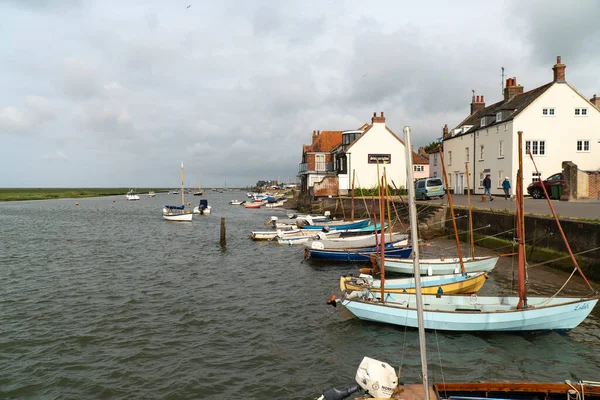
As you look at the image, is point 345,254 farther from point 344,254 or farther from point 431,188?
point 431,188

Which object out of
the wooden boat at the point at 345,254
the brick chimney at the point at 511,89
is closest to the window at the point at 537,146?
the brick chimney at the point at 511,89

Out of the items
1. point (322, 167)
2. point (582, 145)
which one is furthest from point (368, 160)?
point (582, 145)

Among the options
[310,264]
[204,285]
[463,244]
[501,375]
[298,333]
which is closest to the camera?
[501,375]

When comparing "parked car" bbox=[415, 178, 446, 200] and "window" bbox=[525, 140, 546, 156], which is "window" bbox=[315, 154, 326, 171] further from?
"window" bbox=[525, 140, 546, 156]

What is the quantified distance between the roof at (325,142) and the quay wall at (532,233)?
35.0 m

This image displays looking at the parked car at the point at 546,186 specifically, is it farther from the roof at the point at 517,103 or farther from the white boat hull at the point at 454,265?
the white boat hull at the point at 454,265

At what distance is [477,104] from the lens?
58.1 meters

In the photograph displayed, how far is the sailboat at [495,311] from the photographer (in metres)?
12.5

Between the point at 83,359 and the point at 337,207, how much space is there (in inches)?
1691

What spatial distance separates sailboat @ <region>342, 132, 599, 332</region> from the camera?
12531mm

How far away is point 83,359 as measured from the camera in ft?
40.4

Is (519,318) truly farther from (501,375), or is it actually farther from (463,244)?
(463,244)

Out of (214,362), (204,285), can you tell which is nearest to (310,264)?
(204,285)

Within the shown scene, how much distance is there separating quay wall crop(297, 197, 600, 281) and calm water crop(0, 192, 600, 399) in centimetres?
132
